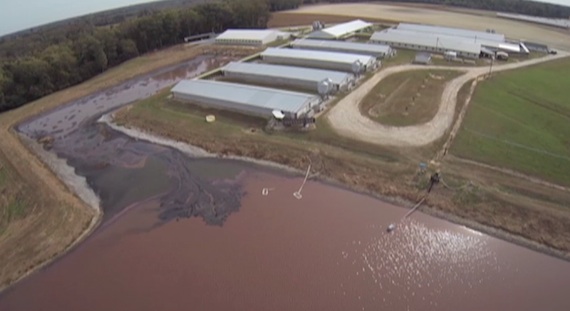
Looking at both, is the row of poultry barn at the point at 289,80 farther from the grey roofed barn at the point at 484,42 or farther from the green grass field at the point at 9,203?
the green grass field at the point at 9,203

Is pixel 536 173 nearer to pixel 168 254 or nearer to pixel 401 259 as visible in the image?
pixel 401 259

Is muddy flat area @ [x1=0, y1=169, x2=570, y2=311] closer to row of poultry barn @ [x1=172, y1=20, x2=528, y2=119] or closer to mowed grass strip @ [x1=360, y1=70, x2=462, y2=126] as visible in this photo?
mowed grass strip @ [x1=360, y1=70, x2=462, y2=126]

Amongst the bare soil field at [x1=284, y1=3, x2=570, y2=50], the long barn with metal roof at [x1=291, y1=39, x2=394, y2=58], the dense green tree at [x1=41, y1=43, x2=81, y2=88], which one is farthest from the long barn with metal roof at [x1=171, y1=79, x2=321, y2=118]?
the bare soil field at [x1=284, y1=3, x2=570, y2=50]

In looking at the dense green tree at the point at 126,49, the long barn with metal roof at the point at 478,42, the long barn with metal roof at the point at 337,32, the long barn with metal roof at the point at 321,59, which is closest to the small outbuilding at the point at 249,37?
the long barn with metal roof at the point at 337,32

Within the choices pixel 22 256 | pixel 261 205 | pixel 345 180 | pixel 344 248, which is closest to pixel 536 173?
pixel 345 180

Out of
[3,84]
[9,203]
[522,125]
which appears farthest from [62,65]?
[522,125]

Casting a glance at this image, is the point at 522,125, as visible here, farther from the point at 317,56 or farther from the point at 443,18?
the point at 443,18
